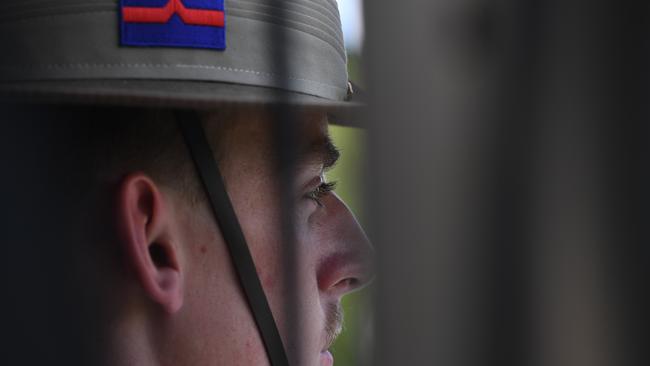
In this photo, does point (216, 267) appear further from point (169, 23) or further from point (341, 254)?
point (169, 23)

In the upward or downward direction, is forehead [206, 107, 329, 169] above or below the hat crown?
below

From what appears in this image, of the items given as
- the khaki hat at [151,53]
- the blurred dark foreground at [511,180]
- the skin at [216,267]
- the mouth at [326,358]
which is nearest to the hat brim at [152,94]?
the khaki hat at [151,53]

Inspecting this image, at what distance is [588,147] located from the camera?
0.36 m

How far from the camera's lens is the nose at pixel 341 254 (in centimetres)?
118

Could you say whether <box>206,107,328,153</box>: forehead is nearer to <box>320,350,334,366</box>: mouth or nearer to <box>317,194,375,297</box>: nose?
<box>317,194,375,297</box>: nose

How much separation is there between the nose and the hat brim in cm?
21

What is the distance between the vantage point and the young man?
978 mm

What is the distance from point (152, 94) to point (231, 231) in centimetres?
26

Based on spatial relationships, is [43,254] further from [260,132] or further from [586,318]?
[586,318]

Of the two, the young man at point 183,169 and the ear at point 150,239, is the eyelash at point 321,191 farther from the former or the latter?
the ear at point 150,239

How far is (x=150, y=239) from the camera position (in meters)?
1.12

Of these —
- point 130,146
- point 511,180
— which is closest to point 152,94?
point 130,146

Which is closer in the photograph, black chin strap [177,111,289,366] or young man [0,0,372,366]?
young man [0,0,372,366]

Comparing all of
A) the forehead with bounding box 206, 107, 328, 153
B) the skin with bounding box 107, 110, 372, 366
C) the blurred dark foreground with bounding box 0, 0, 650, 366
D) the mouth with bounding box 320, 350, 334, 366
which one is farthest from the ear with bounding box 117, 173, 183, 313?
the blurred dark foreground with bounding box 0, 0, 650, 366
